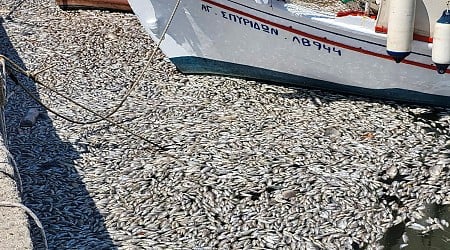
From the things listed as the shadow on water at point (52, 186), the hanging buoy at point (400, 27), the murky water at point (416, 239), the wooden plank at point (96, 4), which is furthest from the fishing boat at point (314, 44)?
the wooden plank at point (96, 4)

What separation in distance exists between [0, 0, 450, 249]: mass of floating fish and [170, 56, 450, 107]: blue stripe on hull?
0.11 meters

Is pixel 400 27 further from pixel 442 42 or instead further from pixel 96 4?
pixel 96 4

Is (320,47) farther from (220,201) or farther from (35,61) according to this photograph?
(35,61)

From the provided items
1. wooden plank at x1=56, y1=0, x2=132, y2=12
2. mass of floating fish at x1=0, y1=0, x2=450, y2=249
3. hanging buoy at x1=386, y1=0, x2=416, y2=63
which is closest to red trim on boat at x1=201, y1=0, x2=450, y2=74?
hanging buoy at x1=386, y1=0, x2=416, y2=63

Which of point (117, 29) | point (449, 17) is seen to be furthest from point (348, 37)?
point (117, 29)

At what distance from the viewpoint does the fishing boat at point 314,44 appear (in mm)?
8695

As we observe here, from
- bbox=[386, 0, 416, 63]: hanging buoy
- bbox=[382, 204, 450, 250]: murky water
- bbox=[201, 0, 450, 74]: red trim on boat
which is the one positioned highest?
bbox=[386, 0, 416, 63]: hanging buoy

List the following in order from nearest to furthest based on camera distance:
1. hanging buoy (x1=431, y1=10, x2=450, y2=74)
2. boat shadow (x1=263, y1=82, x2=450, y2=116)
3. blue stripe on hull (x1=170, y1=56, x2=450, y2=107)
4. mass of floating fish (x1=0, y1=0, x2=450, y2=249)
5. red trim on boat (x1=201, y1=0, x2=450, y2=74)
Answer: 1. mass of floating fish (x1=0, y1=0, x2=450, y2=249)
2. hanging buoy (x1=431, y1=10, x2=450, y2=74)
3. red trim on boat (x1=201, y1=0, x2=450, y2=74)
4. boat shadow (x1=263, y1=82, x2=450, y2=116)
5. blue stripe on hull (x1=170, y1=56, x2=450, y2=107)

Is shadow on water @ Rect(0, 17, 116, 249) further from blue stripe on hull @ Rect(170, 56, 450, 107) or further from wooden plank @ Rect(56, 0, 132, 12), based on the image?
wooden plank @ Rect(56, 0, 132, 12)

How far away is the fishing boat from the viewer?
870 centimetres

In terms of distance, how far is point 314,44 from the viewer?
9.20m

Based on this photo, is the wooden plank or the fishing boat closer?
the fishing boat

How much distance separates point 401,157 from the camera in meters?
8.02

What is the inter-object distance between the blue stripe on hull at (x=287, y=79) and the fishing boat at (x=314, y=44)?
0.01 meters
